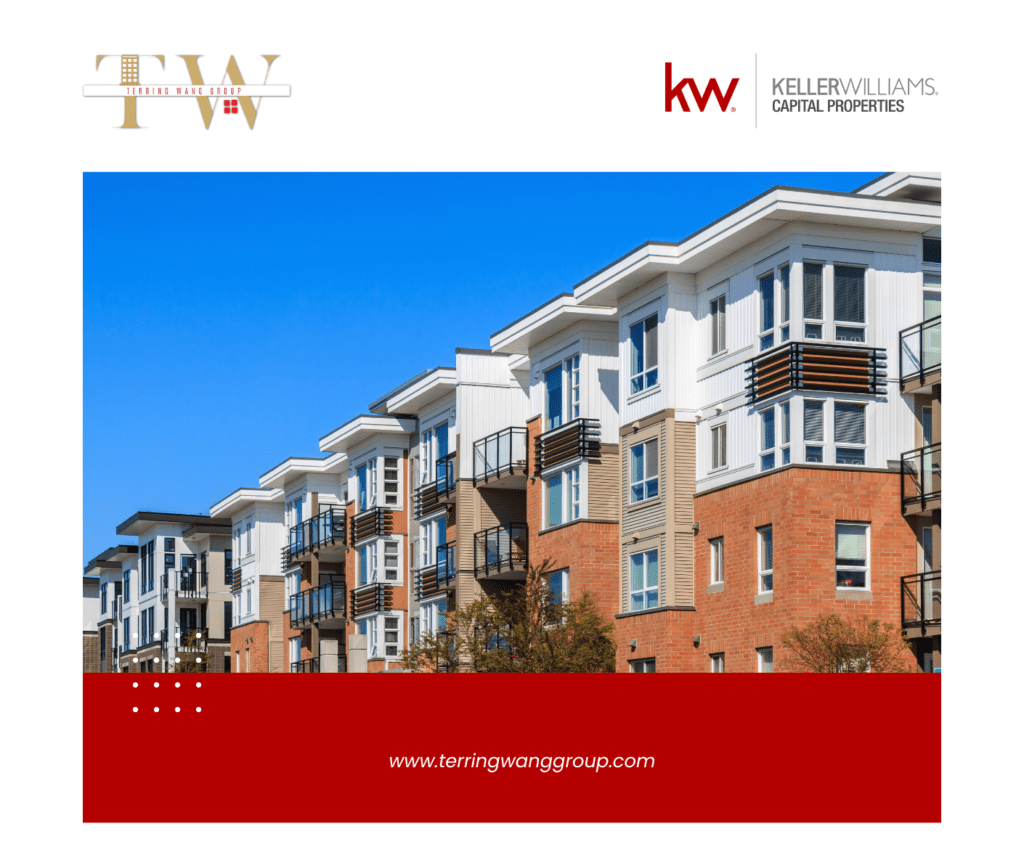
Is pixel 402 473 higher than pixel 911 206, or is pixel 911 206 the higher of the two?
pixel 911 206

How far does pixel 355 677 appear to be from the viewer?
19453mm

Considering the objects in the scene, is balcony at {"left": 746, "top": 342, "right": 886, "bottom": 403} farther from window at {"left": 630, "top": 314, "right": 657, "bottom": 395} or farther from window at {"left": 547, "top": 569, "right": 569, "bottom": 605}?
window at {"left": 547, "top": 569, "right": 569, "bottom": 605}

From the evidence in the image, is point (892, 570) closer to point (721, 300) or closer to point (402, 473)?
point (721, 300)

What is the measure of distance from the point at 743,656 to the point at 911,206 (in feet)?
35.5

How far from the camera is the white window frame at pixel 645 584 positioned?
37.6 m

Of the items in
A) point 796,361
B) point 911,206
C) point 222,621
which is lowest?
point 222,621

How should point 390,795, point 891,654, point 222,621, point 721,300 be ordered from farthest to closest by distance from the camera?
1. point 222,621
2. point 721,300
3. point 891,654
4. point 390,795

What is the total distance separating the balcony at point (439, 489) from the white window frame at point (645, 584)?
14.3 metres

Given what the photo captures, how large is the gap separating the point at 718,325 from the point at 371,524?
26.9 metres

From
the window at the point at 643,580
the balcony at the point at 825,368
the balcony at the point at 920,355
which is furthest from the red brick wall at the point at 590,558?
the balcony at the point at 920,355

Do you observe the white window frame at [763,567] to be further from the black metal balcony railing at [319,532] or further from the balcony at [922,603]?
the black metal balcony railing at [319,532]

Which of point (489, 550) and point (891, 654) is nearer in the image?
point (891, 654)

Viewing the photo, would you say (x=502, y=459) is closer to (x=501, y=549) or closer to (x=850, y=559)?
(x=501, y=549)

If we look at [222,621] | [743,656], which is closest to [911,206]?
[743,656]
